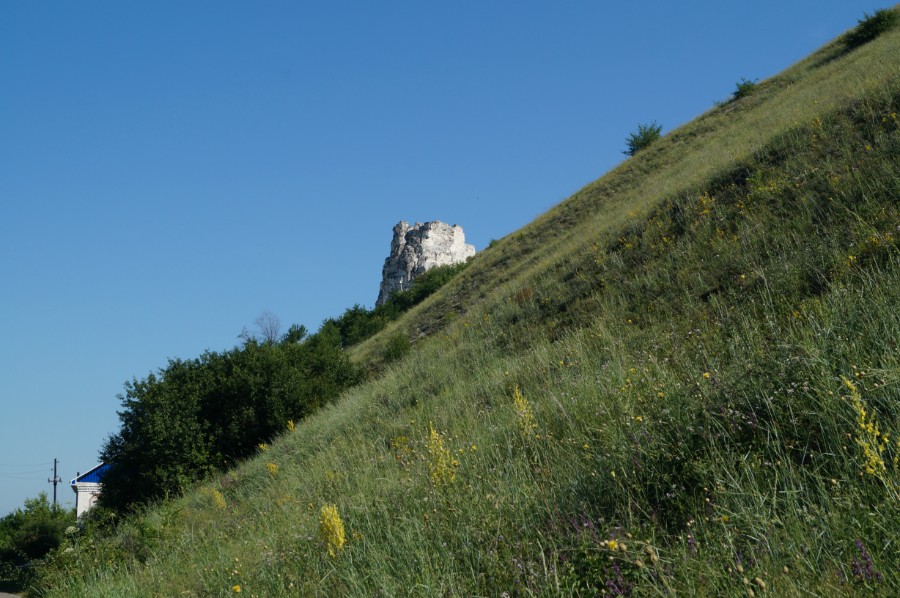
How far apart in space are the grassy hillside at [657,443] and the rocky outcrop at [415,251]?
215 ft

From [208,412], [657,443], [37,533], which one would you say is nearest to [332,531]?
[657,443]

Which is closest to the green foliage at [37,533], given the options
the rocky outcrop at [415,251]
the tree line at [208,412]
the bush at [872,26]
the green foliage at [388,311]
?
the tree line at [208,412]

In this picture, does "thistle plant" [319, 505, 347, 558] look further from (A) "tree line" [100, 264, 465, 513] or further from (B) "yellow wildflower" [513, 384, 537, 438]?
(A) "tree line" [100, 264, 465, 513]

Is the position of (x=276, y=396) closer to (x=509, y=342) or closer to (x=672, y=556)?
(x=509, y=342)

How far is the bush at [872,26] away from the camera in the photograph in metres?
24.9

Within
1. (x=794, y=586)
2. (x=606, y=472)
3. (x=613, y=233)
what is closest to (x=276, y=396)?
(x=613, y=233)

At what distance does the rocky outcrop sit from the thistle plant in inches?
2801

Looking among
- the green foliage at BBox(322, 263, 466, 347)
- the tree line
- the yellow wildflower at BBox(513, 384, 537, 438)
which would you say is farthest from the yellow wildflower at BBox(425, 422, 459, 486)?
the green foliage at BBox(322, 263, 466, 347)

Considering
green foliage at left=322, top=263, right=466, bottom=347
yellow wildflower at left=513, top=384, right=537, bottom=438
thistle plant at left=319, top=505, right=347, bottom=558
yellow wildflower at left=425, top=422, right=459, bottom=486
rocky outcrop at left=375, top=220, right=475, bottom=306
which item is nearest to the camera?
thistle plant at left=319, top=505, right=347, bottom=558

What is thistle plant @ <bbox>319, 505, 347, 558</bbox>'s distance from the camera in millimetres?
4279

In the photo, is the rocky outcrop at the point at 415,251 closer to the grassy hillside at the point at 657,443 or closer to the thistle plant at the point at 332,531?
the grassy hillside at the point at 657,443

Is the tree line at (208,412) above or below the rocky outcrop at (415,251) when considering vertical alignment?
below

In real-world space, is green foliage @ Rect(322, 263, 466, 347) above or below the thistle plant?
above

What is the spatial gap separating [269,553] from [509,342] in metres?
7.45
